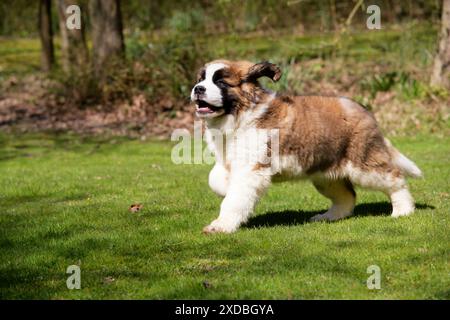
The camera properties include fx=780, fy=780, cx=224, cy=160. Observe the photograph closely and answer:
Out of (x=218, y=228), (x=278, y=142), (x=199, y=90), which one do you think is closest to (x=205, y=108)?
(x=199, y=90)

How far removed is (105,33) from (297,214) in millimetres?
13132

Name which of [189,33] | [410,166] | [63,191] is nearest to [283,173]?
[410,166]

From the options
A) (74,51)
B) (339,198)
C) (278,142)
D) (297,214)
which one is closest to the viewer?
(278,142)

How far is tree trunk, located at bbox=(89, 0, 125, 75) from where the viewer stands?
21.1m

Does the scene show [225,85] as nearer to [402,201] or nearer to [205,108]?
[205,108]

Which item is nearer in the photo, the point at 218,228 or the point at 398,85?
the point at 218,228

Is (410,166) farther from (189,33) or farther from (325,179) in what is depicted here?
(189,33)

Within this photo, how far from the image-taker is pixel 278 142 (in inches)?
332

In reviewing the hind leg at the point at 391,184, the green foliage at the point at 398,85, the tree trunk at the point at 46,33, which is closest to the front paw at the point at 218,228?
the hind leg at the point at 391,184

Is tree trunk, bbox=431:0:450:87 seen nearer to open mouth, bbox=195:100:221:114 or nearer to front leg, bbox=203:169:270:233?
Answer: front leg, bbox=203:169:270:233

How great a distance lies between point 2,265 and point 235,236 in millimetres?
2340

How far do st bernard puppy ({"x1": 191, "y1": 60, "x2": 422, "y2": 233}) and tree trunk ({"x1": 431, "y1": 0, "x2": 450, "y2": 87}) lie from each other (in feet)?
32.4

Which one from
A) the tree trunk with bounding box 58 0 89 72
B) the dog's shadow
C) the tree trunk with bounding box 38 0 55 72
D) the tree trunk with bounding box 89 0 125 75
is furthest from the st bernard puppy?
the tree trunk with bounding box 38 0 55 72

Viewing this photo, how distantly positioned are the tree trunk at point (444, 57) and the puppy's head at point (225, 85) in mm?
10868
